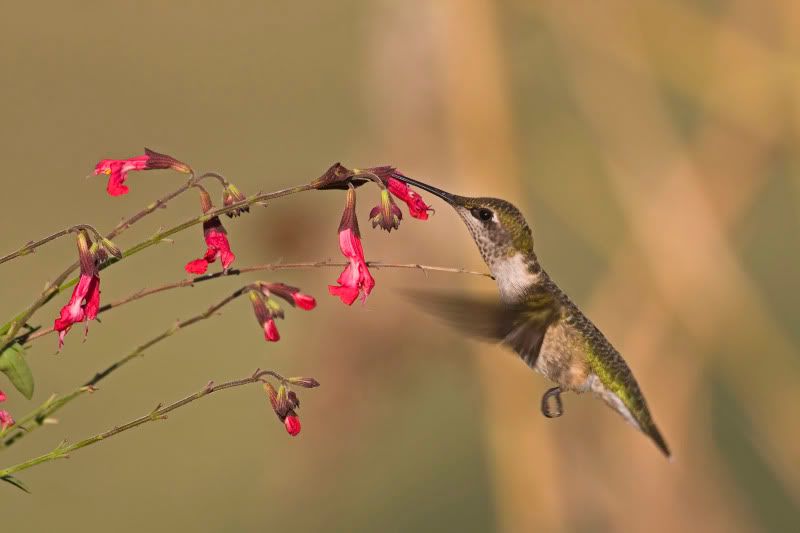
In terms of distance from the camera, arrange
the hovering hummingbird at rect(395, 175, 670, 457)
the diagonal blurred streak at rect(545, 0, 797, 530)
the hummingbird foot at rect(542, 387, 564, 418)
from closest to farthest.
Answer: the hovering hummingbird at rect(395, 175, 670, 457) < the hummingbird foot at rect(542, 387, 564, 418) < the diagonal blurred streak at rect(545, 0, 797, 530)

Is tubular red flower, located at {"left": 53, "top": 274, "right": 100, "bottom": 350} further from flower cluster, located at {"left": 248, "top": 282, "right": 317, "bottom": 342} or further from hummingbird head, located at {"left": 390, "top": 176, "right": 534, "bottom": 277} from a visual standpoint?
hummingbird head, located at {"left": 390, "top": 176, "right": 534, "bottom": 277}

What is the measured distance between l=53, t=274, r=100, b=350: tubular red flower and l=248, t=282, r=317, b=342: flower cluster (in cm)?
32

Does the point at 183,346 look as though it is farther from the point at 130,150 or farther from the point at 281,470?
the point at 281,470

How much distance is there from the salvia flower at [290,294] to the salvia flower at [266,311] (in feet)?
0.06

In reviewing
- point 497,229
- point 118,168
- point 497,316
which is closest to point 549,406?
point 497,316

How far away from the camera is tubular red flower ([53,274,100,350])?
1.95 metres

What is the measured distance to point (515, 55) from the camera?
9.48 metres

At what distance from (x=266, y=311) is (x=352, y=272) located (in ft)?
0.73

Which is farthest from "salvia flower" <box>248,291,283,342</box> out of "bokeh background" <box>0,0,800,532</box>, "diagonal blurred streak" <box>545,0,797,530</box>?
"diagonal blurred streak" <box>545,0,797,530</box>

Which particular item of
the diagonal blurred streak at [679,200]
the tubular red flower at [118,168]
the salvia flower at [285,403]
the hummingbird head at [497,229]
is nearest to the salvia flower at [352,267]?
the salvia flower at [285,403]

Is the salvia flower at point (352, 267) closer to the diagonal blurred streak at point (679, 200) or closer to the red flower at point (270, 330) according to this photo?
the red flower at point (270, 330)

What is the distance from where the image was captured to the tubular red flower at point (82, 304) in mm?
1949

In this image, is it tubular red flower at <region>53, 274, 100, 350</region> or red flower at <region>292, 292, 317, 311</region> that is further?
red flower at <region>292, 292, 317, 311</region>

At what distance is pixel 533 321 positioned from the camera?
2803 mm
